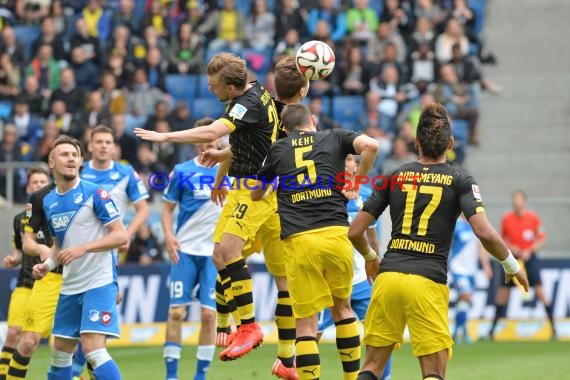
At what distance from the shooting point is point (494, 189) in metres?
23.3

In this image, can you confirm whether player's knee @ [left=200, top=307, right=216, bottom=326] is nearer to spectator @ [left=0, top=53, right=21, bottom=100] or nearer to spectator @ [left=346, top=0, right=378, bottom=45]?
spectator @ [left=0, top=53, right=21, bottom=100]

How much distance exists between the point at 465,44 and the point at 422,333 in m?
16.0

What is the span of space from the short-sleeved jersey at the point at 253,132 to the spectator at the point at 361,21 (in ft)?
44.0

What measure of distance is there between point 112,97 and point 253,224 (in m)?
12.0

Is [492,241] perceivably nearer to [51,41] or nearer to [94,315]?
[94,315]

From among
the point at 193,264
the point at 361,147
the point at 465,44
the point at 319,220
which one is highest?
the point at 465,44

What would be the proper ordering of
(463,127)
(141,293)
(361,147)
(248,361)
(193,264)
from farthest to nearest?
(463,127)
(141,293)
(248,361)
(193,264)
(361,147)

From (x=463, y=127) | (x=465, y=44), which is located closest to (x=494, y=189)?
(x=463, y=127)

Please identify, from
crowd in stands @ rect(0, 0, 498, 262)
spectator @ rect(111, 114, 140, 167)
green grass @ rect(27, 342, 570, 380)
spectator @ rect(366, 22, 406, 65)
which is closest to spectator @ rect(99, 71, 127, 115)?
crowd in stands @ rect(0, 0, 498, 262)

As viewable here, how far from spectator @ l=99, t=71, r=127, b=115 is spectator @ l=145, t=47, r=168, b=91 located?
106 cm

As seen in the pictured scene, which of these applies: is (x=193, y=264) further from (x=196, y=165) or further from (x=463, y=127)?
(x=463, y=127)

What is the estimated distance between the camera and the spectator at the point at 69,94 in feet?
71.3

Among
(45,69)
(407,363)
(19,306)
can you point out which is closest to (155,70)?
(45,69)

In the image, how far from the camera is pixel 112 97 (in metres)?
22.1
